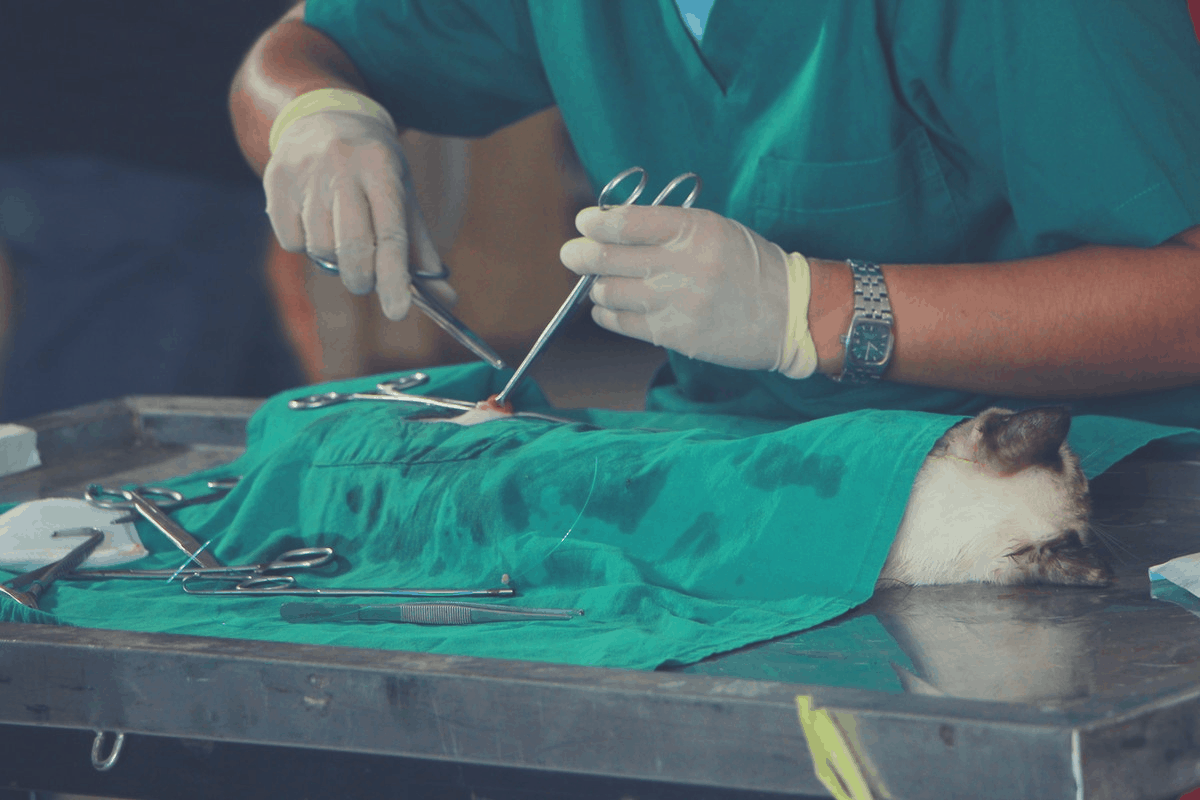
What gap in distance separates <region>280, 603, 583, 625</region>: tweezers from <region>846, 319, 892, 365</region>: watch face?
384mm

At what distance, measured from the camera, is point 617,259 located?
38.7 inches

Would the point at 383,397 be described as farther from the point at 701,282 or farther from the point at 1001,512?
the point at 1001,512

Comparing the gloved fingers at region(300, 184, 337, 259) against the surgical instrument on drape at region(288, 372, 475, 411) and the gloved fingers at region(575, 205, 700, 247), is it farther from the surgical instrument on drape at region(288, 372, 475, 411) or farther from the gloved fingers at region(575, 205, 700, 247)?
the gloved fingers at region(575, 205, 700, 247)

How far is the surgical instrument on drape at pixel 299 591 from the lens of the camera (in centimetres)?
83

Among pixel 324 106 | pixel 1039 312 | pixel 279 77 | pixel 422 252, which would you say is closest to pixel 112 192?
pixel 279 77

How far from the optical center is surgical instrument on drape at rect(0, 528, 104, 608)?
82cm

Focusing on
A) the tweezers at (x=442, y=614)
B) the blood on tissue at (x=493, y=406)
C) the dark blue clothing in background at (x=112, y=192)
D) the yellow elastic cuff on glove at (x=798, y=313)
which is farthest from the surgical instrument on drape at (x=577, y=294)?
the dark blue clothing in background at (x=112, y=192)

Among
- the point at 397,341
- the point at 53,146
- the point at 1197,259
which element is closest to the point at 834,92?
the point at 1197,259

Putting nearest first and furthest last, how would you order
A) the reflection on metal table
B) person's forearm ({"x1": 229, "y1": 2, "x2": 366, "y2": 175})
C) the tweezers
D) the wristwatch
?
the reflection on metal table → the tweezers → the wristwatch → person's forearm ({"x1": 229, "y1": 2, "x2": 366, "y2": 175})

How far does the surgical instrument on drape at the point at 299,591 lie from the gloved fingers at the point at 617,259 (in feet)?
1.04

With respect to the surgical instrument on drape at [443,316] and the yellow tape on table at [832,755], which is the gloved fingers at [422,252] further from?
the yellow tape on table at [832,755]

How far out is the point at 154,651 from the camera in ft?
2.18

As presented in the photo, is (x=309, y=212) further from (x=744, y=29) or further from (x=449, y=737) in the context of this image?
(x=449, y=737)

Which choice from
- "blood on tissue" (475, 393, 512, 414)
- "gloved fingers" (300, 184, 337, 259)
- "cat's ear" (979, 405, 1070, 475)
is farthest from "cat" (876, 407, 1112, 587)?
"gloved fingers" (300, 184, 337, 259)
